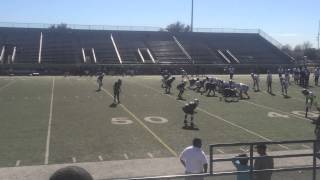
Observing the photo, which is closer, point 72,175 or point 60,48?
point 72,175

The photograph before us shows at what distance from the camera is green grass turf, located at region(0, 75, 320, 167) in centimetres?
1509

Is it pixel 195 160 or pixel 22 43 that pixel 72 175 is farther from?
pixel 22 43

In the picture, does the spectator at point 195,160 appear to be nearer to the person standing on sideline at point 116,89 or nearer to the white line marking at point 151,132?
the white line marking at point 151,132

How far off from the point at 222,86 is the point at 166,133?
48.0ft

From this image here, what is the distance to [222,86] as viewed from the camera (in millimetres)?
32344

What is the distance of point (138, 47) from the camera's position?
3031 inches

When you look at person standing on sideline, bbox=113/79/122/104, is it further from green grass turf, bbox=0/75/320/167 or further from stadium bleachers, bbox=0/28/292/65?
stadium bleachers, bbox=0/28/292/65

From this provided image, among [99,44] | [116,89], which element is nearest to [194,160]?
[116,89]

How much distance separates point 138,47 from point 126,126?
57.7 meters

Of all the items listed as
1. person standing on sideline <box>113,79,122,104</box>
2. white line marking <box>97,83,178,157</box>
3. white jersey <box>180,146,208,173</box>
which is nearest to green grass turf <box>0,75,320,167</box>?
white line marking <box>97,83,178,157</box>

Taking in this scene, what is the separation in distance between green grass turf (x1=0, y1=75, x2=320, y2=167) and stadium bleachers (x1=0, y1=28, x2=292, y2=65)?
131ft

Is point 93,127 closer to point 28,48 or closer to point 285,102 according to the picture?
point 285,102

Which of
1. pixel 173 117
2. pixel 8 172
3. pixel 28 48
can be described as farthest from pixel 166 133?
pixel 28 48

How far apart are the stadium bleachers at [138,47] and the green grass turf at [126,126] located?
39899 mm
